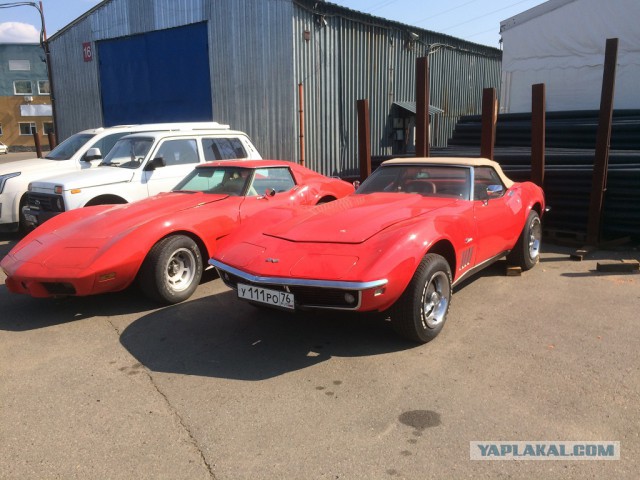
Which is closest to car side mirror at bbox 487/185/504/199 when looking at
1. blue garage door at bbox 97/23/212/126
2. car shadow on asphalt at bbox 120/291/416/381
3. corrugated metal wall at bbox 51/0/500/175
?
car shadow on asphalt at bbox 120/291/416/381

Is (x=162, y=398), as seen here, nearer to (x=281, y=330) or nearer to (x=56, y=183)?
(x=281, y=330)

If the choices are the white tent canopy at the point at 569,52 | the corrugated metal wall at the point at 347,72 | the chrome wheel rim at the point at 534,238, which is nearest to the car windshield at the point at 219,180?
the chrome wheel rim at the point at 534,238

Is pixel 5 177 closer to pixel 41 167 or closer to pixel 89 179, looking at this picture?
pixel 41 167

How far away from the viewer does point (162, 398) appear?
3.26m

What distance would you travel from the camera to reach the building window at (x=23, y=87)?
47375 millimetres

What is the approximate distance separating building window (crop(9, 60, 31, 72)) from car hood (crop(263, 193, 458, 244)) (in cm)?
5279

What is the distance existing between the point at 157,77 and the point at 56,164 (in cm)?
704

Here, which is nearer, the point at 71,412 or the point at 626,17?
the point at 71,412

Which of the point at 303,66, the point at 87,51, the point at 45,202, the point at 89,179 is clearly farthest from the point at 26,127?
the point at 89,179

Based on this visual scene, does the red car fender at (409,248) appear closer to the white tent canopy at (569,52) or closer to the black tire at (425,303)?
the black tire at (425,303)

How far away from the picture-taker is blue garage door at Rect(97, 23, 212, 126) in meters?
13.9

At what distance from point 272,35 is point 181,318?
9.00 meters

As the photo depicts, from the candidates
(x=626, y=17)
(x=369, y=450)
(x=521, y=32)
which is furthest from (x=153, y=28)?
(x=369, y=450)

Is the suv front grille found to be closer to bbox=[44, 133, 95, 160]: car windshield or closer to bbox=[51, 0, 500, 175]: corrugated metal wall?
bbox=[44, 133, 95, 160]: car windshield
